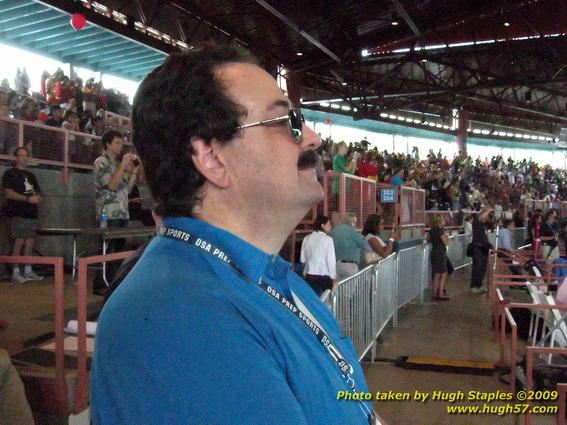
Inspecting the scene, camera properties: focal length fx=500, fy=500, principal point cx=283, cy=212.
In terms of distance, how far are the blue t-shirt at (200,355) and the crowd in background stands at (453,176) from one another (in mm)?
8948

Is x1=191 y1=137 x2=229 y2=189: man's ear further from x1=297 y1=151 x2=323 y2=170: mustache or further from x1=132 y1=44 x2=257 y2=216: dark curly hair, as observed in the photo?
x1=297 y1=151 x2=323 y2=170: mustache

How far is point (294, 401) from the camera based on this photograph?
0.78m

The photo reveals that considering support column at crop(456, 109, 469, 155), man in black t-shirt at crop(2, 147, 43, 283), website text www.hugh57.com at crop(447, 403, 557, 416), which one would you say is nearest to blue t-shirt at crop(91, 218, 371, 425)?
website text www.hugh57.com at crop(447, 403, 557, 416)

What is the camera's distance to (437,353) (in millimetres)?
6363

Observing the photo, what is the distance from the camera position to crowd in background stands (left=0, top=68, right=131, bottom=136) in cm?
857

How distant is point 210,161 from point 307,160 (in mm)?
246

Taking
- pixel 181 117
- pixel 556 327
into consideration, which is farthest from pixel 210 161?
pixel 556 327

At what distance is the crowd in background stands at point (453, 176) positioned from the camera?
12.2 m

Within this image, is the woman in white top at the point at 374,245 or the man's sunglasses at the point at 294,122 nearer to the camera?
the man's sunglasses at the point at 294,122

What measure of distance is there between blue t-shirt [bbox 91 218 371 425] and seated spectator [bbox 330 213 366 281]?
Answer: 634 cm

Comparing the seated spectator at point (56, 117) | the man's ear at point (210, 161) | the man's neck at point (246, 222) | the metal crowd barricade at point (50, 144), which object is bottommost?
the man's neck at point (246, 222)

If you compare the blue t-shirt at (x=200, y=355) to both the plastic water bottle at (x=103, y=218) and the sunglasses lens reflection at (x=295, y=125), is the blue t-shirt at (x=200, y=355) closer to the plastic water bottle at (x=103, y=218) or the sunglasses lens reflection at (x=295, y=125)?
the sunglasses lens reflection at (x=295, y=125)

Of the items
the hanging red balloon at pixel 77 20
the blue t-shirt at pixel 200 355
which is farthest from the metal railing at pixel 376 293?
the hanging red balloon at pixel 77 20

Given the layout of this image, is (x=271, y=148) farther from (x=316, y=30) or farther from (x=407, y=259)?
(x=316, y=30)
